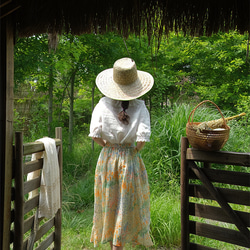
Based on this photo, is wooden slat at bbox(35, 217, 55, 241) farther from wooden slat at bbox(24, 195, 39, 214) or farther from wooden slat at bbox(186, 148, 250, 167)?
wooden slat at bbox(186, 148, 250, 167)

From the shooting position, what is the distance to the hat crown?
2527mm

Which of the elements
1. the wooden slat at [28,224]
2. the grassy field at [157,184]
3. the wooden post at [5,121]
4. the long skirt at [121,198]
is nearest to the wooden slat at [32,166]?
the wooden post at [5,121]

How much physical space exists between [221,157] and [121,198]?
3.22 feet

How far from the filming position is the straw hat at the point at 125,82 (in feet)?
8.27

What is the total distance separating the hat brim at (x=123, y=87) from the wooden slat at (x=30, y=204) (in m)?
1.15

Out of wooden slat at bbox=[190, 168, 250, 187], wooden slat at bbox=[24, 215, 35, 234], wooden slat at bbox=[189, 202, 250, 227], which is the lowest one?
wooden slat at bbox=[24, 215, 35, 234]

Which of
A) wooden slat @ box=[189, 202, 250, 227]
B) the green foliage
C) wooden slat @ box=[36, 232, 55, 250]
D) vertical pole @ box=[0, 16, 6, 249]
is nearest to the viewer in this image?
vertical pole @ box=[0, 16, 6, 249]

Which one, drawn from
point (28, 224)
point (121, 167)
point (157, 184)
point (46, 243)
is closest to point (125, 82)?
point (121, 167)

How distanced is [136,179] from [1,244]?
122cm

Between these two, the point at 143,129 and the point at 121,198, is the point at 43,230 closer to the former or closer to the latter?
the point at 121,198

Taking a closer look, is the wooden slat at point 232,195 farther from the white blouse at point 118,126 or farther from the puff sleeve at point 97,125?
the puff sleeve at point 97,125

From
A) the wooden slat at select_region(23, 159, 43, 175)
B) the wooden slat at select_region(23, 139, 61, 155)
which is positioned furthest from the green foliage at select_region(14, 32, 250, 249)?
the wooden slat at select_region(23, 139, 61, 155)

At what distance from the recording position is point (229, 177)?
7.24ft

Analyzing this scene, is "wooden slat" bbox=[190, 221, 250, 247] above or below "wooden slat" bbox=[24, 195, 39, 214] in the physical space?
below
